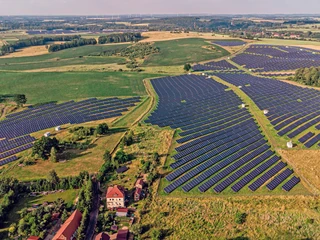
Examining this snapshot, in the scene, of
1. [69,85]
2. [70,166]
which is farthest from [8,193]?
[69,85]

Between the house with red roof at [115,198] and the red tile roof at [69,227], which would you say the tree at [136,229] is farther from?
the red tile roof at [69,227]

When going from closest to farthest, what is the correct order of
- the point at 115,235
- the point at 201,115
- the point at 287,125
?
1. the point at 115,235
2. the point at 287,125
3. the point at 201,115

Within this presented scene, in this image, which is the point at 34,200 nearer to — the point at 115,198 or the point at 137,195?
the point at 115,198

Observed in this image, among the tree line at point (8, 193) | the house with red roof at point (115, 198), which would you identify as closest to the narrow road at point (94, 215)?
the house with red roof at point (115, 198)

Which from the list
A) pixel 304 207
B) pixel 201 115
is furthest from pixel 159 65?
pixel 304 207

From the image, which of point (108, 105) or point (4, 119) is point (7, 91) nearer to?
point (4, 119)

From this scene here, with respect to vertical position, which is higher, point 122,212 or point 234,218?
point 122,212

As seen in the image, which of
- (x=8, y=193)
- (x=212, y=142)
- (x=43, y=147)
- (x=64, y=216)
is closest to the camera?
(x=64, y=216)
